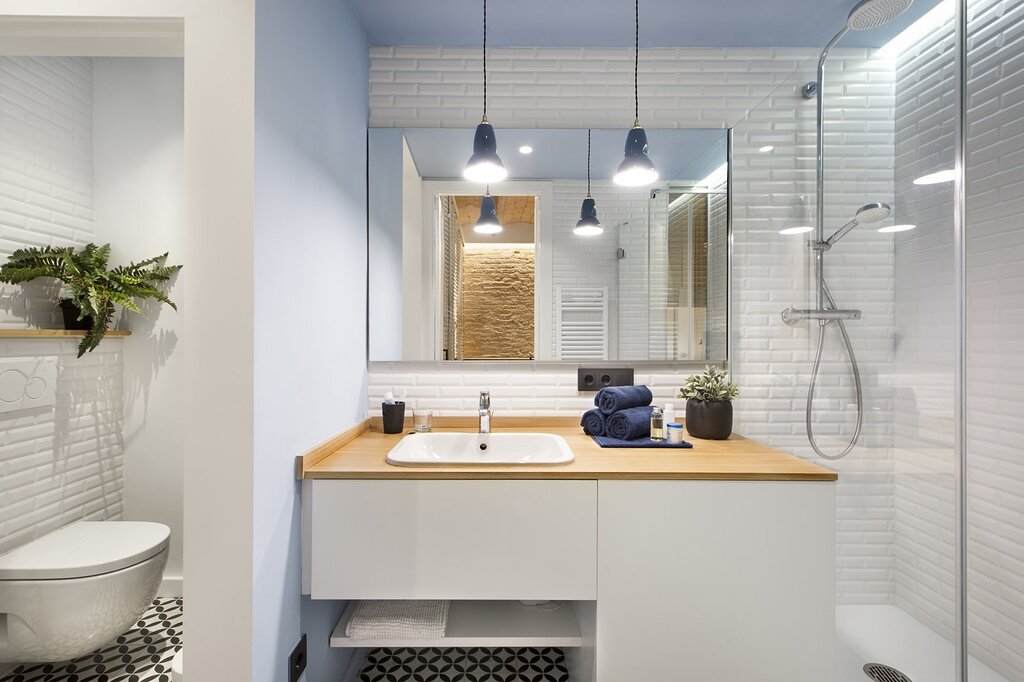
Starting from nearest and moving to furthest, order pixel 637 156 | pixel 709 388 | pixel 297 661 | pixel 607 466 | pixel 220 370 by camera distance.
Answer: pixel 220 370 < pixel 297 661 < pixel 607 466 < pixel 637 156 < pixel 709 388

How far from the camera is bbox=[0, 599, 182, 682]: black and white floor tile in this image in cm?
167

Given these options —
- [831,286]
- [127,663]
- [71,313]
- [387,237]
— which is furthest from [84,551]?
[831,286]

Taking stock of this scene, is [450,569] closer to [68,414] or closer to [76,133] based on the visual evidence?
[68,414]

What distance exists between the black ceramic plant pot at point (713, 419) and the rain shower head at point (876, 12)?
4.12 ft

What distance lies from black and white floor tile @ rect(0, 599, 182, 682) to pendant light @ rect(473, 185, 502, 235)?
208 cm

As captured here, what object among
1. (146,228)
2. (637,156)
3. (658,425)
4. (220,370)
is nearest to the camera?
(220,370)

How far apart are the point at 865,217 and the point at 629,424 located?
973 mm

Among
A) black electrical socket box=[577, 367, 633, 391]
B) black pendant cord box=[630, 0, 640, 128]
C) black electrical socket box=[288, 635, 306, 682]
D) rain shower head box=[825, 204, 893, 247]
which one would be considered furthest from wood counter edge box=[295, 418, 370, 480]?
rain shower head box=[825, 204, 893, 247]

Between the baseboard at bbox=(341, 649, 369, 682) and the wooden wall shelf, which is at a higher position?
the wooden wall shelf

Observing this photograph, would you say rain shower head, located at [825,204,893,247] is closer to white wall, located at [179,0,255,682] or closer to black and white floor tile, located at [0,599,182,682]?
white wall, located at [179,0,255,682]

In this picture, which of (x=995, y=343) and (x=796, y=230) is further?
(x=796, y=230)

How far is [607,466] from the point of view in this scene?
1.38 meters

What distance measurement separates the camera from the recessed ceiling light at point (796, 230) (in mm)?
1584

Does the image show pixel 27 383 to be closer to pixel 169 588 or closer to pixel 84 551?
pixel 84 551
